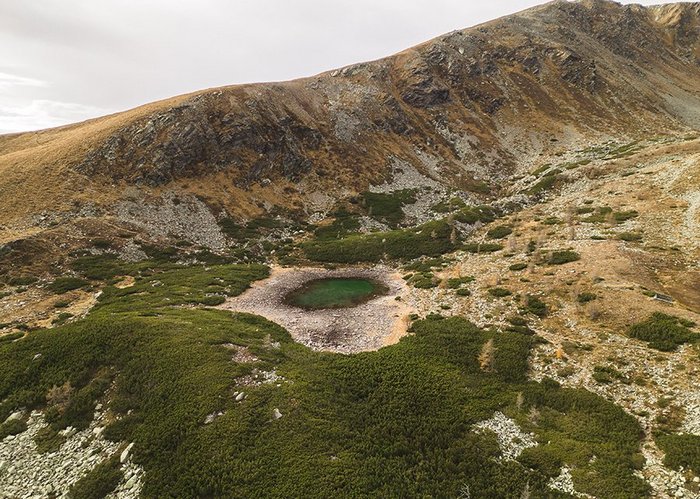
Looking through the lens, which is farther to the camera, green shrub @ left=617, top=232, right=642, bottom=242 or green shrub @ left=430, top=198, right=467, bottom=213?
green shrub @ left=430, top=198, right=467, bottom=213

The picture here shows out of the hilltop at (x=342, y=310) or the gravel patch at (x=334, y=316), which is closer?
the hilltop at (x=342, y=310)

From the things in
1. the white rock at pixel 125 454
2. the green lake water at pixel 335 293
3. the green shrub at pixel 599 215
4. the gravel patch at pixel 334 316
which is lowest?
the green lake water at pixel 335 293

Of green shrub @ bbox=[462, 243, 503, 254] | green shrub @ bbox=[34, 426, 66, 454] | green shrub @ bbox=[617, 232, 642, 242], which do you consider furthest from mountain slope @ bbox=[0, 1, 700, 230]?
green shrub @ bbox=[34, 426, 66, 454]

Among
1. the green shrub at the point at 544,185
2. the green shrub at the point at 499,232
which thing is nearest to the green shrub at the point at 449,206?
the green shrub at the point at 544,185

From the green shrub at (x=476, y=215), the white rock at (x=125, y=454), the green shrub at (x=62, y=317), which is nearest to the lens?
the white rock at (x=125, y=454)

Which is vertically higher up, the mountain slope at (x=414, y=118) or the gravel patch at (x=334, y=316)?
Answer: the mountain slope at (x=414, y=118)

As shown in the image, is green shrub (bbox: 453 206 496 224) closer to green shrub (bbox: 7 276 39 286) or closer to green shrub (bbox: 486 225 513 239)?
green shrub (bbox: 486 225 513 239)

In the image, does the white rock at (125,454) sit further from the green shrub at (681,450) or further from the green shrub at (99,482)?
the green shrub at (681,450)

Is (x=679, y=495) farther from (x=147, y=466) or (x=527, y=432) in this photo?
(x=147, y=466)
